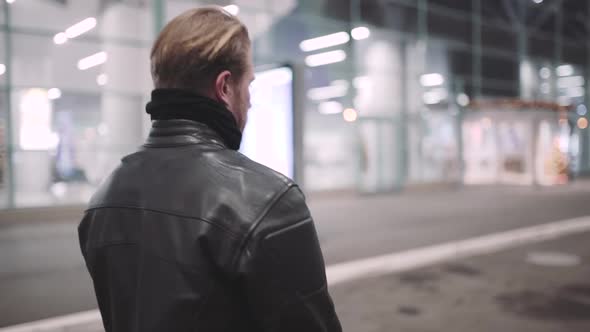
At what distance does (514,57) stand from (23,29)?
2204 centimetres

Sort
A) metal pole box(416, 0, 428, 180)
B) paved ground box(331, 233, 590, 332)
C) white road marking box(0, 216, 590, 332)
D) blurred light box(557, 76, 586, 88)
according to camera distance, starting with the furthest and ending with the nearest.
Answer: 1. blurred light box(557, 76, 586, 88)
2. metal pole box(416, 0, 428, 180)
3. paved ground box(331, 233, 590, 332)
4. white road marking box(0, 216, 590, 332)

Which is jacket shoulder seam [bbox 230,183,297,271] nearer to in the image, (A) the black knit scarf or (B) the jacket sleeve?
(B) the jacket sleeve

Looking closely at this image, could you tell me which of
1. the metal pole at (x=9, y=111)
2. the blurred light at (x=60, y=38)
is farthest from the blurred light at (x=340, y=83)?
the metal pole at (x=9, y=111)

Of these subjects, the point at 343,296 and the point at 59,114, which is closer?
the point at 343,296

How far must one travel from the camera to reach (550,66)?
27.7m

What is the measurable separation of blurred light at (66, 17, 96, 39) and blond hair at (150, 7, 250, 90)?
13.6 meters

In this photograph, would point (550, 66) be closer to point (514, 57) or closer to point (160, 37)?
point (514, 57)

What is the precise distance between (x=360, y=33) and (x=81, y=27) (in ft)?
33.7

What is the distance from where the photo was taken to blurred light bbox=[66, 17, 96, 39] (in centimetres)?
1332

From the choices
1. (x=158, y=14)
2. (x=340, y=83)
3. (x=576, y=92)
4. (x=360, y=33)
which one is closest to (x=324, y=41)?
(x=340, y=83)

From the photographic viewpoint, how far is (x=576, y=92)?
30.1m

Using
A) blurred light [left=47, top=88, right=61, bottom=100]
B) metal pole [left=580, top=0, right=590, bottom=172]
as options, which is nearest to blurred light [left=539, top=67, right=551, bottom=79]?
metal pole [left=580, top=0, right=590, bottom=172]

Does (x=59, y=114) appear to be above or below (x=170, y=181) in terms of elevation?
above

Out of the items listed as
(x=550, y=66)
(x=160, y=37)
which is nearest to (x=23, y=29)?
(x=160, y=37)
